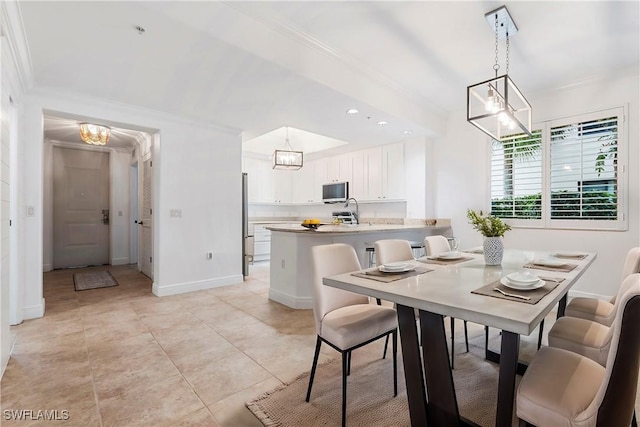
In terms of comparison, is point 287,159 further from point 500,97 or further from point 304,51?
point 500,97

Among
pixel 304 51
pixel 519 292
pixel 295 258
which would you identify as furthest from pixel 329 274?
pixel 304 51

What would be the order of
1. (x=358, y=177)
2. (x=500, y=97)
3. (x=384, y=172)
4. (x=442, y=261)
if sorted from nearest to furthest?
(x=442, y=261) < (x=500, y=97) < (x=384, y=172) < (x=358, y=177)

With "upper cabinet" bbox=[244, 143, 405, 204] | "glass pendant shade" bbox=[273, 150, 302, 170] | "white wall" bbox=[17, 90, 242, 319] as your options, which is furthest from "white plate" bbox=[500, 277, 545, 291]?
"glass pendant shade" bbox=[273, 150, 302, 170]

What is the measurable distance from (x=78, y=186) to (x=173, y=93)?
13.7 feet

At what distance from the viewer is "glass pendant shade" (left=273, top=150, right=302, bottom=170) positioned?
16.8 feet

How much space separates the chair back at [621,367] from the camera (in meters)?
0.92

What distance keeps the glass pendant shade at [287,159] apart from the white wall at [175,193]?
689mm

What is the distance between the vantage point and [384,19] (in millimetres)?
2523

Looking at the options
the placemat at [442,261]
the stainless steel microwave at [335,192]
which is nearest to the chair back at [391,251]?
the placemat at [442,261]

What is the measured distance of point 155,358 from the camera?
7.50 ft

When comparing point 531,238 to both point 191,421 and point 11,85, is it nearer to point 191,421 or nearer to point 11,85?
point 191,421

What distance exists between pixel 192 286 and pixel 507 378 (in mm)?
3901

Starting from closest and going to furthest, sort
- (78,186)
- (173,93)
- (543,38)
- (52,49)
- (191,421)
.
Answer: (191,421)
(52,49)
(543,38)
(173,93)
(78,186)

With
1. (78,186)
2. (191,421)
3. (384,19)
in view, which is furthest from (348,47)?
(78,186)
